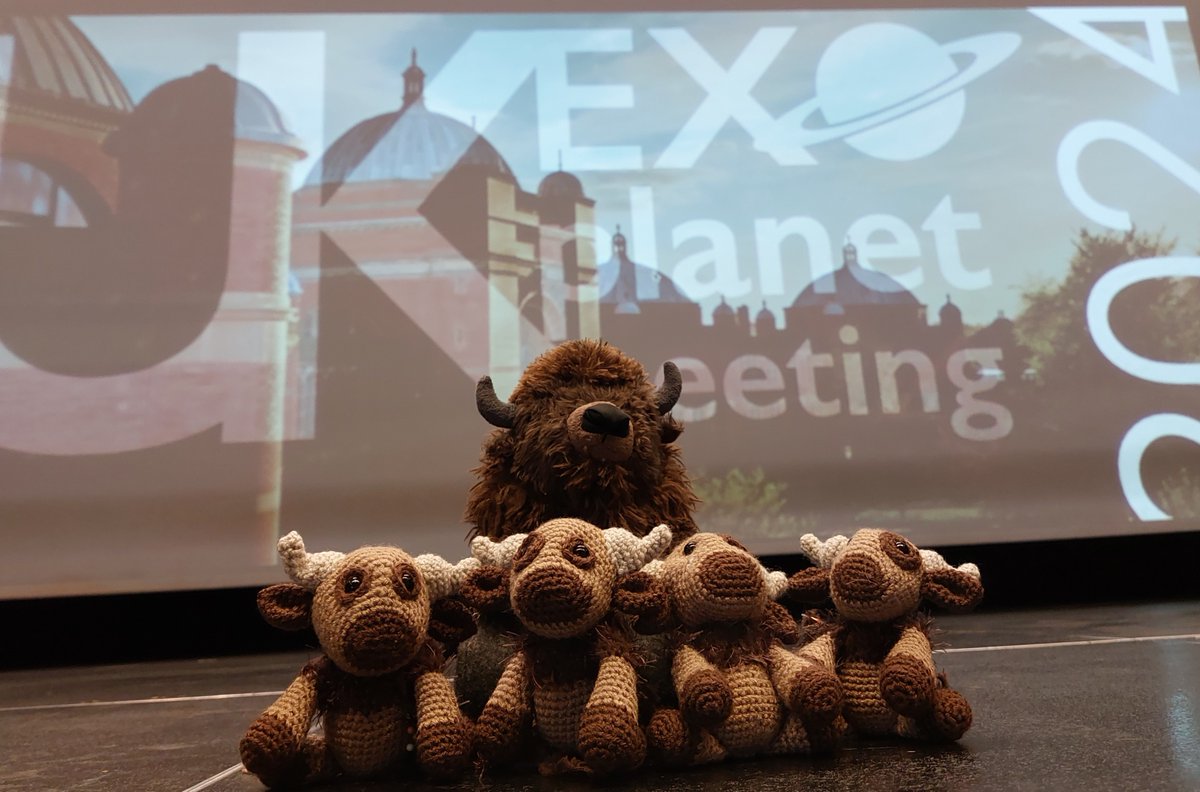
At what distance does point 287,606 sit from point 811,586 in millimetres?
402

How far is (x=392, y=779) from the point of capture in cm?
62

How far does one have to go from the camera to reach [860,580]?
2.12 ft

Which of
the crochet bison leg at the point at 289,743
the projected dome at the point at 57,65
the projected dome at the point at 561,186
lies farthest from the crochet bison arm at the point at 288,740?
the projected dome at the point at 57,65

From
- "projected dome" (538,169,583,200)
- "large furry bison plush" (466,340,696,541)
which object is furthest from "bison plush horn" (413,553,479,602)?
"projected dome" (538,169,583,200)

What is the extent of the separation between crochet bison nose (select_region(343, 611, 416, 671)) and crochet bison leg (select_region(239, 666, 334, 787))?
0.05 m

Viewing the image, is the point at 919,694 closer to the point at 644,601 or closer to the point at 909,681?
the point at 909,681

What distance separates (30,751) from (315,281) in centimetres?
149

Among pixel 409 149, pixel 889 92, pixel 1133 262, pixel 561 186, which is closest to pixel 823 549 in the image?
pixel 561 186

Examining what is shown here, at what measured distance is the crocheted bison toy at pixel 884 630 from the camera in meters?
0.63

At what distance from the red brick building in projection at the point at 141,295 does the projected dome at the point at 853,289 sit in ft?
4.67

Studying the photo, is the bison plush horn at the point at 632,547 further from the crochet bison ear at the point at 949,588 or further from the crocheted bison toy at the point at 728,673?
the crochet bison ear at the point at 949,588

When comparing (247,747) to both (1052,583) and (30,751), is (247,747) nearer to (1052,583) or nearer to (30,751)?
(30,751)

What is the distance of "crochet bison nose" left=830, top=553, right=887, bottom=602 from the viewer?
2.12 ft

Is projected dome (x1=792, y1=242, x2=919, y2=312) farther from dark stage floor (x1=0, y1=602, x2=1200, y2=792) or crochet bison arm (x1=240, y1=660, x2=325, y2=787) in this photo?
crochet bison arm (x1=240, y1=660, x2=325, y2=787)
